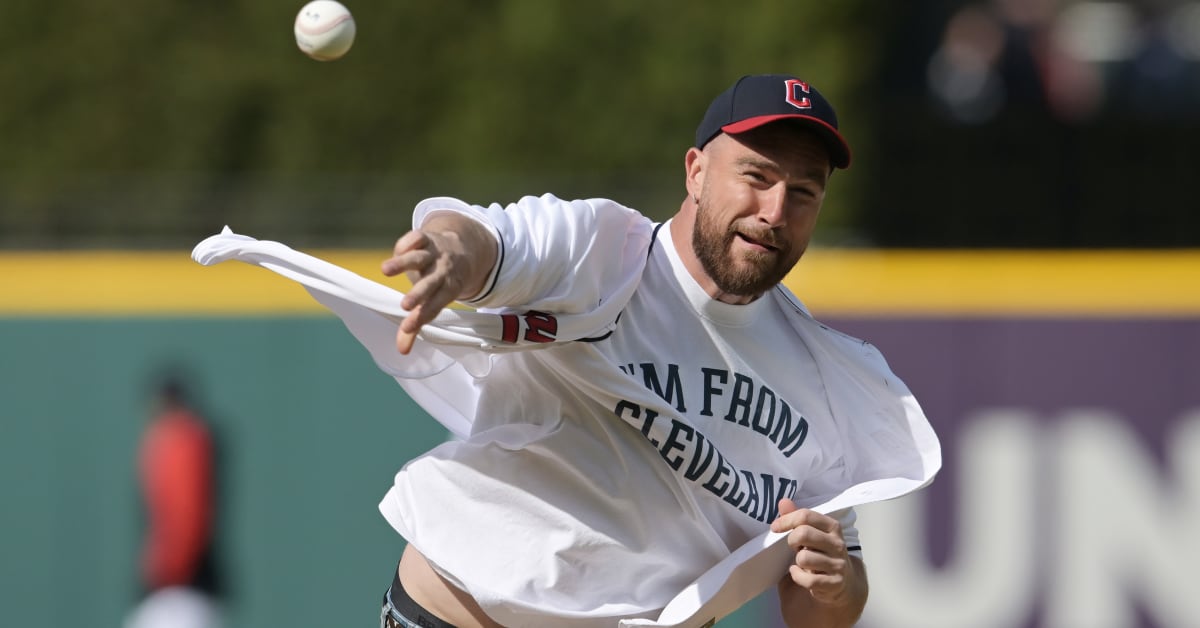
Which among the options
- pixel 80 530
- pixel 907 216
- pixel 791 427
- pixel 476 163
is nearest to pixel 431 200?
pixel 791 427

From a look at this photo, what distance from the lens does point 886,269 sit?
6879 millimetres

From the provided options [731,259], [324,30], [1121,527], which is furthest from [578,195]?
[731,259]

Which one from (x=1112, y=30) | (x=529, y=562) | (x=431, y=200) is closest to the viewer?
(x=431, y=200)

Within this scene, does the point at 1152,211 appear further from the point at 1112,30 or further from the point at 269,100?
the point at 269,100

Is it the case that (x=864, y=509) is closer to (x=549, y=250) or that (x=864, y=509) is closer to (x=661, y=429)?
(x=661, y=429)

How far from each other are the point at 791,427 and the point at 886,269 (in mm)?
3667

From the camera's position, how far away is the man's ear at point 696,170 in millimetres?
3217

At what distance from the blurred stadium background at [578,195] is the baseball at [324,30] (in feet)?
11.9

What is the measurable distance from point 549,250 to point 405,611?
2.95 feet

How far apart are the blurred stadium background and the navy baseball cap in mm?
3749

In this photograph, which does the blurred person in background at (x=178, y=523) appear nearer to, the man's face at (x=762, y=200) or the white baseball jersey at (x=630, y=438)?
the white baseball jersey at (x=630, y=438)

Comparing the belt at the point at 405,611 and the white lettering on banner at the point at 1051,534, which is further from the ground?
the belt at the point at 405,611

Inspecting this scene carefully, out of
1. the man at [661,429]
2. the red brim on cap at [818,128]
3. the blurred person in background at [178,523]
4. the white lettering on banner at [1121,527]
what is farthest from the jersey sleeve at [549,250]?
the blurred person in background at [178,523]

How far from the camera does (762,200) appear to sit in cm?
308
